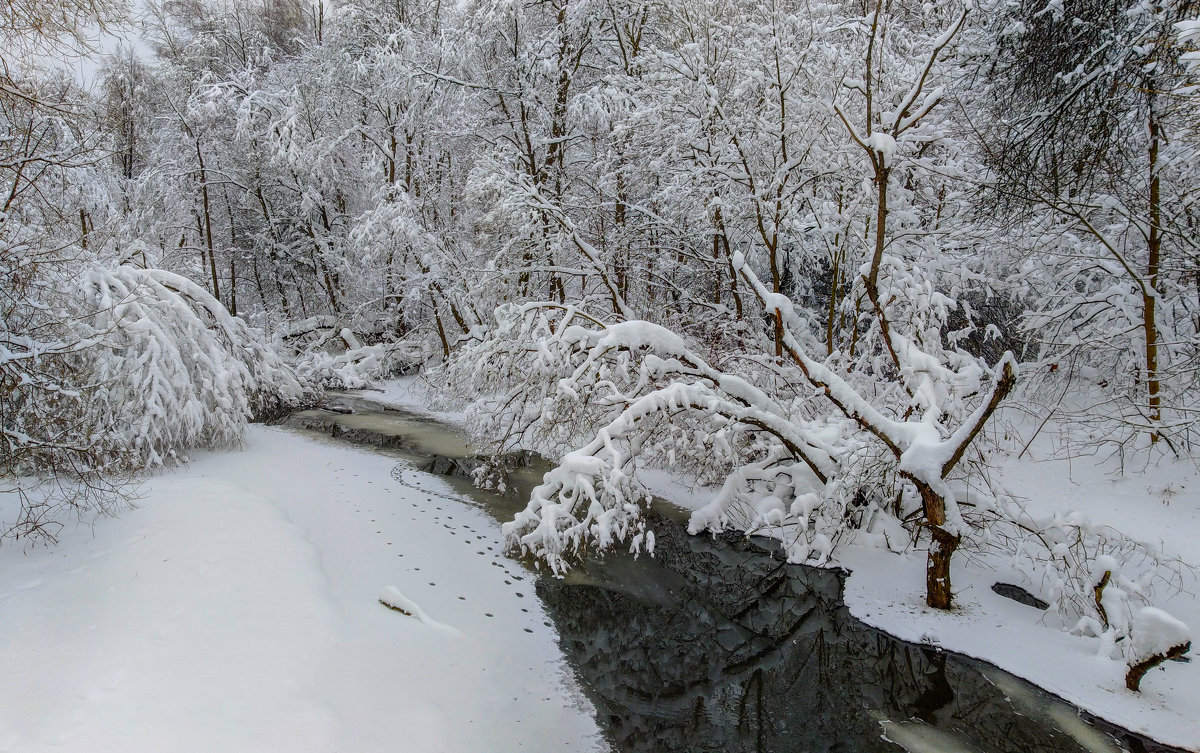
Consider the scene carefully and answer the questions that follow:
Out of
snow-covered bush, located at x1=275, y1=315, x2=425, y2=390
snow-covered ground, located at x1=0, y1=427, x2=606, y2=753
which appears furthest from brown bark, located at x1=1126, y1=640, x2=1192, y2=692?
snow-covered bush, located at x1=275, y1=315, x2=425, y2=390

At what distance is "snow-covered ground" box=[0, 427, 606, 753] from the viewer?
3.43 m

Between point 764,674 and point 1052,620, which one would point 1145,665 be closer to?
point 1052,620

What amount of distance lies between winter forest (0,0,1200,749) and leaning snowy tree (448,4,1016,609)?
50mm

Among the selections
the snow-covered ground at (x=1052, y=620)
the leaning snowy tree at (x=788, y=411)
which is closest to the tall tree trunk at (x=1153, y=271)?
the snow-covered ground at (x=1052, y=620)

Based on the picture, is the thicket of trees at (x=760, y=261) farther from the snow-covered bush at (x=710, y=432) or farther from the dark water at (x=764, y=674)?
the dark water at (x=764, y=674)

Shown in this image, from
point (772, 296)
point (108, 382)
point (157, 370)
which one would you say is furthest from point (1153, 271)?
point (108, 382)

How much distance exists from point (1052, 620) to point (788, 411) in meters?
3.09

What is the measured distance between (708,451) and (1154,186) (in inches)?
215

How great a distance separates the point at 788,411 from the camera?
25.0 feet

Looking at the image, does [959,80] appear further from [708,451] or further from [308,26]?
[308,26]

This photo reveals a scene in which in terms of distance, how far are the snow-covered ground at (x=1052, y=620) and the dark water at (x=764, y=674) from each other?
175 mm

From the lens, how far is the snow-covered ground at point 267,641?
3.43 metres

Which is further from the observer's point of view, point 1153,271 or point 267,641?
point 1153,271

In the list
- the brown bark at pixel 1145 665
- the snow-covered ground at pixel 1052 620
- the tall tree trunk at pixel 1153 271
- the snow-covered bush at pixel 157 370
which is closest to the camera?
the brown bark at pixel 1145 665
